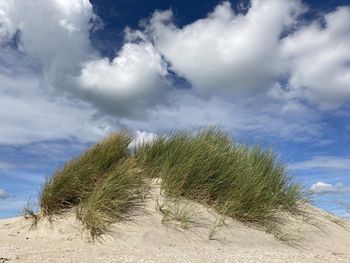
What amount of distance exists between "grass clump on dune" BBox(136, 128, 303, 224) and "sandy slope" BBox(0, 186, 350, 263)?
0.40 m

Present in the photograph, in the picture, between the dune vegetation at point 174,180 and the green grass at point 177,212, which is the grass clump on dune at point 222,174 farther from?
the green grass at point 177,212

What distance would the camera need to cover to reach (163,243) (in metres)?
8.11

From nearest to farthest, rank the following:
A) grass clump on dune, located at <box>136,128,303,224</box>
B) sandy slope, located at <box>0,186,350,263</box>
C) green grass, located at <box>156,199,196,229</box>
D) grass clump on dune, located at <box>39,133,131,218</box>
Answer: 1. sandy slope, located at <box>0,186,350,263</box>
2. green grass, located at <box>156,199,196,229</box>
3. grass clump on dune, located at <box>39,133,131,218</box>
4. grass clump on dune, located at <box>136,128,303,224</box>

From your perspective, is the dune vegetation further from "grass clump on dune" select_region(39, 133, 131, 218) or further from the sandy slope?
the sandy slope

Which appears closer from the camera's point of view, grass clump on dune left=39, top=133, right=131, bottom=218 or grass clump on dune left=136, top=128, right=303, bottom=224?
grass clump on dune left=39, top=133, right=131, bottom=218

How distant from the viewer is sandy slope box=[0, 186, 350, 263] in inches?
271

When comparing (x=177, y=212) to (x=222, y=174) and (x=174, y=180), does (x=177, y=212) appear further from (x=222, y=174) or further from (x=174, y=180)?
(x=222, y=174)

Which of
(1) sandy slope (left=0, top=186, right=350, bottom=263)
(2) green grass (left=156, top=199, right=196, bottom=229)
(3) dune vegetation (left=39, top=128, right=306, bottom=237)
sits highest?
(3) dune vegetation (left=39, top=128, right=306, bottom=237)

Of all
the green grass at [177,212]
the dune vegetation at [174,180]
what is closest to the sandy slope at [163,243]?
the green grass at [177,212]

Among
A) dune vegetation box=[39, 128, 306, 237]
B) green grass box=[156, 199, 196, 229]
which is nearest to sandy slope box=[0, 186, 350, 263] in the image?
green grass box=[156, 199, 196, 229]

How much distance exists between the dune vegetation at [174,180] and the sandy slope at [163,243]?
11.9 inches

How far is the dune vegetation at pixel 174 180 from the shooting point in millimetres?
8766

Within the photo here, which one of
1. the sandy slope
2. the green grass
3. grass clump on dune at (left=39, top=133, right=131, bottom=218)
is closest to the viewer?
the sandy slope

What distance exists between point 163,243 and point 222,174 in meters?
2.40
